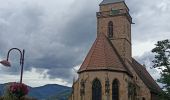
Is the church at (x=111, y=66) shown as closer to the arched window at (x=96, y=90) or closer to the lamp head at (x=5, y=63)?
the arched window at (x=96, y=90)

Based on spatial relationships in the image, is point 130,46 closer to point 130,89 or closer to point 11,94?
point 130,89

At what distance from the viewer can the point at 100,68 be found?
1777 inches

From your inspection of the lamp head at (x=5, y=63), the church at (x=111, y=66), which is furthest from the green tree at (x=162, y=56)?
the lamp head at (x=5, y=63)

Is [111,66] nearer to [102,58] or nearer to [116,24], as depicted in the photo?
[102,58]

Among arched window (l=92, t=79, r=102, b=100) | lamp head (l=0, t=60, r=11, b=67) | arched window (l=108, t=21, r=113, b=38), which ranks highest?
arched window (l=108, t=21, r=113, b=38)

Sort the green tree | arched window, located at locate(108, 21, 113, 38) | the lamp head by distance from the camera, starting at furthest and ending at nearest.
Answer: arched window, located at locate(108, 21, 113, 38) → the green tree → the lamp head

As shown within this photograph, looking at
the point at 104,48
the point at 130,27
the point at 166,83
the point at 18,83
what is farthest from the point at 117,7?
the point at 18,83

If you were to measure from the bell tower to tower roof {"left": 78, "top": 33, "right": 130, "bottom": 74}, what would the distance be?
3.54 meters

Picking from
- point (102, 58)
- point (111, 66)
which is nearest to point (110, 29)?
point (102, 58)

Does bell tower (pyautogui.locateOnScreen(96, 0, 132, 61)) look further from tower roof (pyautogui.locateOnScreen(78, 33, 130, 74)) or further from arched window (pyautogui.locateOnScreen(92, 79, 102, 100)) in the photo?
arched window (pyautogui.locateOnScreen(92, 79, 102, 100))

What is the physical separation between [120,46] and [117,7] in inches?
255

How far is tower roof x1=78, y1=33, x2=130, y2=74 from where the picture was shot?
4562cm

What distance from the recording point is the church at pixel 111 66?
1778 inches

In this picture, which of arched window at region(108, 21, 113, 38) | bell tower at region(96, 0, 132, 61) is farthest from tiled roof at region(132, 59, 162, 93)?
arched window at region(108, 21, 113, 38)
